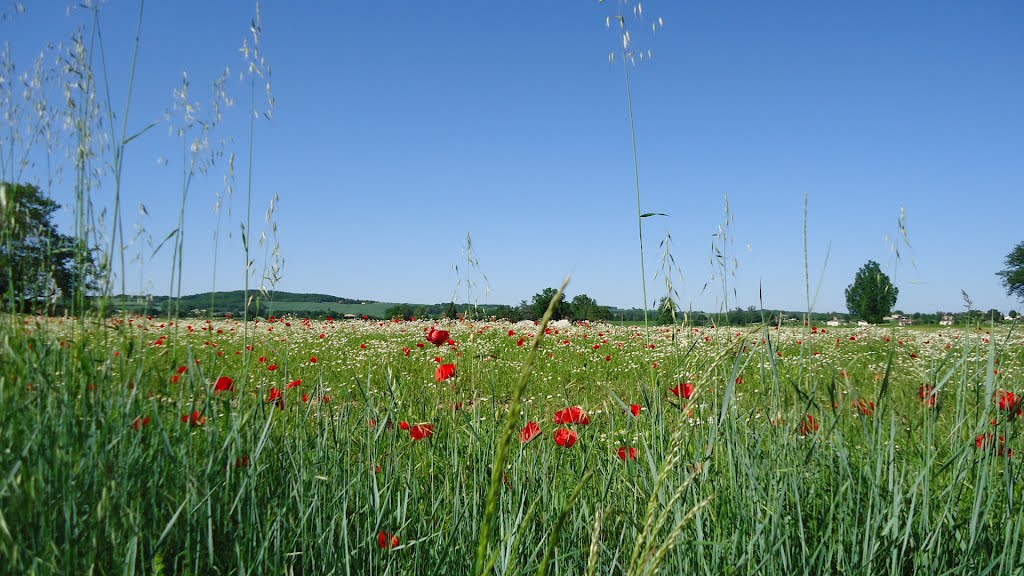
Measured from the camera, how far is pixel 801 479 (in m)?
1.49

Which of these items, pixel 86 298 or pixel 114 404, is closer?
pixel 114 404

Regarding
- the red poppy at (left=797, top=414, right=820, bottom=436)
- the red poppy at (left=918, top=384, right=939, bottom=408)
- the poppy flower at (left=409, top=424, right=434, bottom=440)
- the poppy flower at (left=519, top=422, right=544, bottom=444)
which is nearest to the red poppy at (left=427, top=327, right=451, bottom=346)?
the poppy flower at (left=409, top=424, right=434, bottom=440)

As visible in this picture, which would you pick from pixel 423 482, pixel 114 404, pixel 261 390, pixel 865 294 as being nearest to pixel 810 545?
pixel 865 294

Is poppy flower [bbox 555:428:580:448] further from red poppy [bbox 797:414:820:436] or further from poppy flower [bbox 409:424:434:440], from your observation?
red poppy [bbox 797:414:820:436]

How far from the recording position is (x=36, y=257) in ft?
5.33

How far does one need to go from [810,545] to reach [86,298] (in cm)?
188

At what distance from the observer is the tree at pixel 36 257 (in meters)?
1.37

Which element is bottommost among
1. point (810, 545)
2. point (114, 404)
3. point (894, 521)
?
point (810, 545)

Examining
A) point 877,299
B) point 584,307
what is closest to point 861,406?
point 877,299

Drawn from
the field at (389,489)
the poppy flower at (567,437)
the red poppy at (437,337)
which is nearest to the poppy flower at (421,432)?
the field at (389,489)

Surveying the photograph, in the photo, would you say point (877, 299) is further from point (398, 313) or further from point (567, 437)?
point (398, 313)

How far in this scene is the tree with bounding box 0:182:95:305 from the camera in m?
1.37

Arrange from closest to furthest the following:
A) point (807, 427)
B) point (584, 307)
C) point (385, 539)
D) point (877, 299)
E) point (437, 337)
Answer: point (385, 539), point (807, 427), point (877, 299), point (437, 337), point (584, 307)

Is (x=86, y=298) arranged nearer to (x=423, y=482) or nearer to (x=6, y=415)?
(x=6, y=415)
